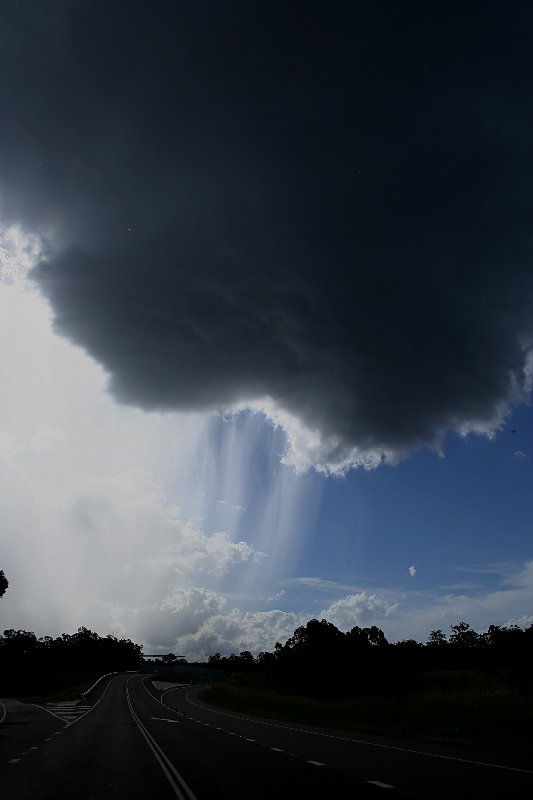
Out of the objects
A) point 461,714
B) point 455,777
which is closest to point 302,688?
point 461,714

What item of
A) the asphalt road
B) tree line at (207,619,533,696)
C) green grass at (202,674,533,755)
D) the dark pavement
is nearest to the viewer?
the asphalt road

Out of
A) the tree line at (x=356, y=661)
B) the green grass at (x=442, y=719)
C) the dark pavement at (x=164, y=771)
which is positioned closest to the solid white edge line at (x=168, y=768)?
the dark pavement at (x=164, y=771)

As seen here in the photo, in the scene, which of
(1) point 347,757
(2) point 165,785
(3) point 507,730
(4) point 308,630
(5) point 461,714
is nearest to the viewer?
(2) point 165,785

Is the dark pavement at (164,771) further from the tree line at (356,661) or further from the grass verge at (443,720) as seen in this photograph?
the tree line at (356,661)

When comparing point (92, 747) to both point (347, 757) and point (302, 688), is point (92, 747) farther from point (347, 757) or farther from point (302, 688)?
point (302, 688)

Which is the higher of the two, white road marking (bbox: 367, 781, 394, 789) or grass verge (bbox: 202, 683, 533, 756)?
grass verge (bbox: 202, 683, 533, 756)

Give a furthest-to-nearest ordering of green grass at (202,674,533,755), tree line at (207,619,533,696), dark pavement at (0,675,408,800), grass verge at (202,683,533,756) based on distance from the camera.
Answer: tree line at (207,619,533,696) → green grass at (202,674,533,755) → grass verge at (202,683,533,756) → dark pavement at (0,675,408,800)

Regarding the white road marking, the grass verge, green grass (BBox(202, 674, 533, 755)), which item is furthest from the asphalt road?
green grass (BBox(202, 674, 533, 755))

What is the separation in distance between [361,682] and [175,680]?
50.4 m

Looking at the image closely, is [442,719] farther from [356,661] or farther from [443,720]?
[356,661]

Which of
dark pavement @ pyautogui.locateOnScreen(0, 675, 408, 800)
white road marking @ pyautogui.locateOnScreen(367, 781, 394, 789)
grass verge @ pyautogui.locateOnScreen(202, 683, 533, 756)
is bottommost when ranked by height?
dark pavement @ pyautogui.locateOnScreen(0, 675, 408, 800)

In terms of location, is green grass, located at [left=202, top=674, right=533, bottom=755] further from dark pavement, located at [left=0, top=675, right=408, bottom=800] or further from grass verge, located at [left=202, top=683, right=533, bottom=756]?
dark pavement, located at [left=0, top=675, right=408, bottom=800]

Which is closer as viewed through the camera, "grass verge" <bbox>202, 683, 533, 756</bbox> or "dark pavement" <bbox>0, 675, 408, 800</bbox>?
"dark pavement" <bbox>0, 675, 408, 800</bbox>

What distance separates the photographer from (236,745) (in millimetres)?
22062
